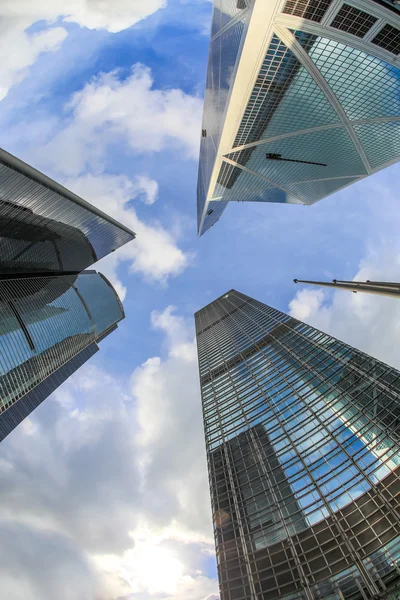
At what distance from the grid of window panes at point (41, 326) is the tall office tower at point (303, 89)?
59.2 metres

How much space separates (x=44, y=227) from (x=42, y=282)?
72.5 ft

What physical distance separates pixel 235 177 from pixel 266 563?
63618 mm

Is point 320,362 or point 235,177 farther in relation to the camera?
point 235,177

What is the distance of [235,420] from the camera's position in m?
44.4

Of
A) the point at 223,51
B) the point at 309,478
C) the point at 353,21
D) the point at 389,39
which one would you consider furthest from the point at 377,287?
the point at 223,51

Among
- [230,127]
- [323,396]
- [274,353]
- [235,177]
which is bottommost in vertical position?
[323,396]

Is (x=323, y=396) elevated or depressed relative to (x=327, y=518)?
elevated

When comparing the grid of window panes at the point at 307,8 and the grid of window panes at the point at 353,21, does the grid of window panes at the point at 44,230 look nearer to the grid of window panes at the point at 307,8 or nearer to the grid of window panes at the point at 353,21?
the grid of window panes at the point at 307,8

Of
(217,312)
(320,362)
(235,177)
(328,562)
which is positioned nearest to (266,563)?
(328,562)

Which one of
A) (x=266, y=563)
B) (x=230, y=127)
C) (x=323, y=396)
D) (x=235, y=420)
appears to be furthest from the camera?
(x=230, y=127)

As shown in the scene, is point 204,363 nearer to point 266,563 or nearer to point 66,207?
point 266,563

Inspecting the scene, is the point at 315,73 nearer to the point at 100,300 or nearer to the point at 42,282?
the point at 42,282

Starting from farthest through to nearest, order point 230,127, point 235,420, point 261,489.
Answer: point 230,127
point 235,420
point 261,489

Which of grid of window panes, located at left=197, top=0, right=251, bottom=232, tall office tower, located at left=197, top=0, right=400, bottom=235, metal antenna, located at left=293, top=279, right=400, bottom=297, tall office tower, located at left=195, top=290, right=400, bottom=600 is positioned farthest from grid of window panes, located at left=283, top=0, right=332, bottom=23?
tall office tower, located at left=195, top=290, right=400, bottom=600
